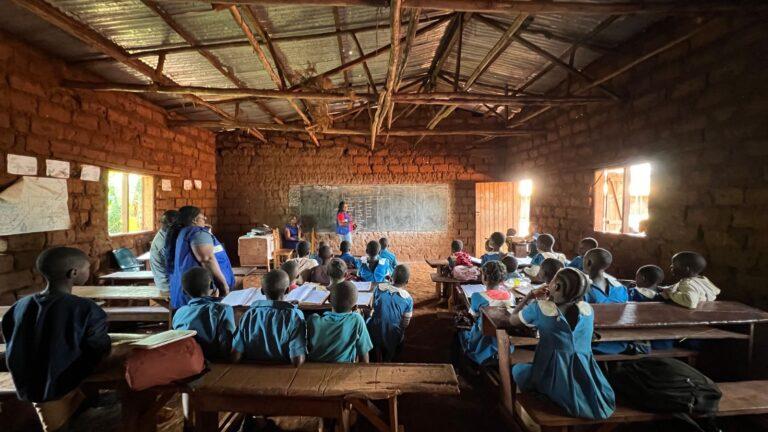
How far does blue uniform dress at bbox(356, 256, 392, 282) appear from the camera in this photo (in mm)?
4254

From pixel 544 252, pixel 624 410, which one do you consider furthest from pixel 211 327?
pixel 544 252

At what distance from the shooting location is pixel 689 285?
2939 millimetres

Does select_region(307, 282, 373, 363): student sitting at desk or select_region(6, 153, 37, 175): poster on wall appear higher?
select_region(6, 153, 37, 175): poster on wall

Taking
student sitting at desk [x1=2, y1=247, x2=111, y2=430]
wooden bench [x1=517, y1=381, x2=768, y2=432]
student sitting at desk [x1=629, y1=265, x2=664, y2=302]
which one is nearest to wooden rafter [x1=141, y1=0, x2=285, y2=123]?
student sitting at desk [x1=2, y1=247, x2=111, y2=430]

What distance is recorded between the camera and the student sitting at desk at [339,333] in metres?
2.24

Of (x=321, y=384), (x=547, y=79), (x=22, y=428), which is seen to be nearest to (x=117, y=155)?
(x=22, y=428)

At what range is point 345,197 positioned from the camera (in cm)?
871

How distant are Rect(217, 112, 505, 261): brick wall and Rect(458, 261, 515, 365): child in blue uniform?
568cm

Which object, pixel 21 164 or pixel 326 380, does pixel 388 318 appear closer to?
pixel 326 380

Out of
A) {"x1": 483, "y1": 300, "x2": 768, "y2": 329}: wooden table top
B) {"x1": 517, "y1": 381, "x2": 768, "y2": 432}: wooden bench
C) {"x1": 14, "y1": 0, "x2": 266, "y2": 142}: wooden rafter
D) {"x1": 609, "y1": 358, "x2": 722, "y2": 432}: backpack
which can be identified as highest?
{"x1": 14, "y1": 0, "x2": 266, "y2": 142}: wooden rafter

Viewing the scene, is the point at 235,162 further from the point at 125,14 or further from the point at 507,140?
the point at 507,140

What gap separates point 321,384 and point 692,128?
15.2ft

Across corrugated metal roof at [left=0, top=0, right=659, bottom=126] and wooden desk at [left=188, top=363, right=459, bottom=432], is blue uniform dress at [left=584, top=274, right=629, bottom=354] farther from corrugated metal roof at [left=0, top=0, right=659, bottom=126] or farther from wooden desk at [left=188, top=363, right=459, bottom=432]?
corrugated metal roof at [left=0, top=0, right=659, bottom=126]

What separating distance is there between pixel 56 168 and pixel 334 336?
4.38 metres
